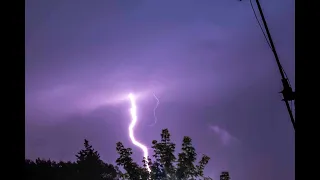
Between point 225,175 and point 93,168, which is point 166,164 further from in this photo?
point 93,168

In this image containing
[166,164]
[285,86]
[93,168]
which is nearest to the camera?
[285,86]

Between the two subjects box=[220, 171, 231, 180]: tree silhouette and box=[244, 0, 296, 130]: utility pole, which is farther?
box=[220, 171, 231, 180]: tree silhouette

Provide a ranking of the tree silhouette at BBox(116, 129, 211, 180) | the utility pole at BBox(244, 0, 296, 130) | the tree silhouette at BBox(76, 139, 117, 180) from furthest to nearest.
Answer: the tree silhouette at BBox(76, 139, 117, 180) < the tree silhouette at BBox(116, 129, 211, 180) < the utility pole at BBox(244, 0, 296, 130)

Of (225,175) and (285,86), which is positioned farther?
(225,175)

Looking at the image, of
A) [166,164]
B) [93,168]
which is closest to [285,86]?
[166,164]

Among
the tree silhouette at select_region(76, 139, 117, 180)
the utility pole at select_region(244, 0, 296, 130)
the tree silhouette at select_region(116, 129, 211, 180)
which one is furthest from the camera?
the tree silhouette at select_region(76, 139, 117, 180)

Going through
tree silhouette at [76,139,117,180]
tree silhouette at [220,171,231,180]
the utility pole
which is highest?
tree silhouette at [76,139,117,180]

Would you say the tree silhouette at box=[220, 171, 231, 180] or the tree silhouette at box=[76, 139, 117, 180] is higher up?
the tree silhouette at box=[76, 139, 117, 180]

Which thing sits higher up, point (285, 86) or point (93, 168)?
point (93, 168)

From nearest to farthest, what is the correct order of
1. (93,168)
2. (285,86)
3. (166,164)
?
(285,86) → (166,164) → (93,168)

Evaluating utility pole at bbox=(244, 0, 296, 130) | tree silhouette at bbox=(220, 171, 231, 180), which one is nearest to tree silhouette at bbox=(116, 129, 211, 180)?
tree silhouette at bbox=(220, 171, 231, 180)

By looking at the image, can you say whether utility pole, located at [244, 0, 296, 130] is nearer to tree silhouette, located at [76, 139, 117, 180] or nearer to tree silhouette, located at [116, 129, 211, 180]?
tree silhouette, located at [116, 129, 211, 180]
